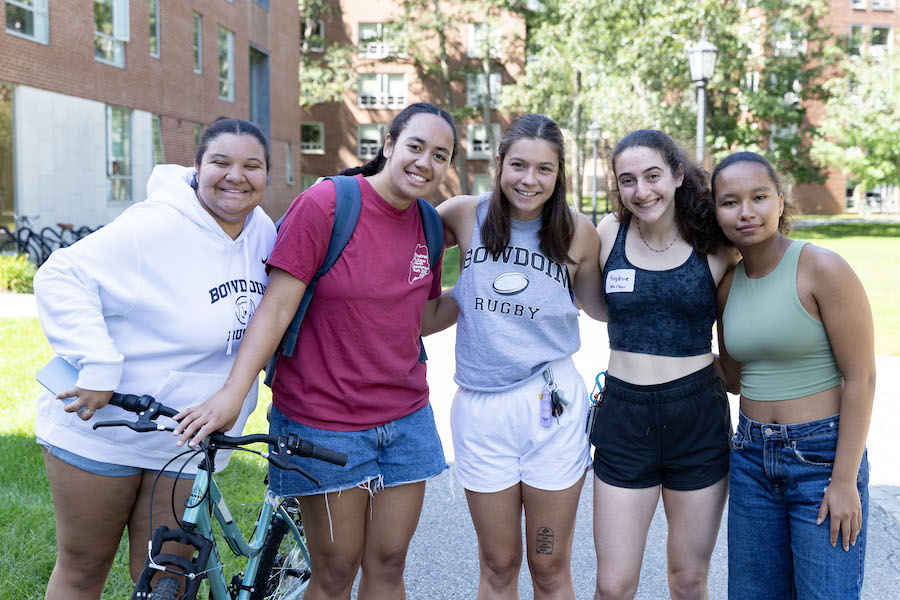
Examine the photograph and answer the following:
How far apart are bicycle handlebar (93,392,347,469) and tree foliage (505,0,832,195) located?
23.1 metres

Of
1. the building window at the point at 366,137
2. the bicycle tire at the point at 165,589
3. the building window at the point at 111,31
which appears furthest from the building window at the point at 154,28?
the building window at the point at 366,137

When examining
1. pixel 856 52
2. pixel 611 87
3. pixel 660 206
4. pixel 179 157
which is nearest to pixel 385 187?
pixel 660 206

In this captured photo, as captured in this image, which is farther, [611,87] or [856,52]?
[856,52]

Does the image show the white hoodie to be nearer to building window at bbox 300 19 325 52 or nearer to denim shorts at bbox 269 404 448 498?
denim shorts at bbox 269 404 448 498

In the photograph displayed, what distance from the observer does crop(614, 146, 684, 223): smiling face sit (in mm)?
3201

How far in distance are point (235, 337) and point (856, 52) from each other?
42.6 m

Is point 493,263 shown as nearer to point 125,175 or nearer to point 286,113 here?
point 125,175

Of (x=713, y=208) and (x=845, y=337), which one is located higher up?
(x=713, y=208)

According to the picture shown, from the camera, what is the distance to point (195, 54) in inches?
987

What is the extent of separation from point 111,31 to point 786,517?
21.0m

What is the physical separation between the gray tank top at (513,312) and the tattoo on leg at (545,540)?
0.59 meters

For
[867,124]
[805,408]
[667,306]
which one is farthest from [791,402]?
[867,124]

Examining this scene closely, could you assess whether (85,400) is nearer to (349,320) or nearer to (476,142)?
(349,320)

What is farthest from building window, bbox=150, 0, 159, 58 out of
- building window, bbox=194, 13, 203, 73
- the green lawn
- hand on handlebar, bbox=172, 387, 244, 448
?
hand on handlebar, bbox=172, 387, 244, 448
